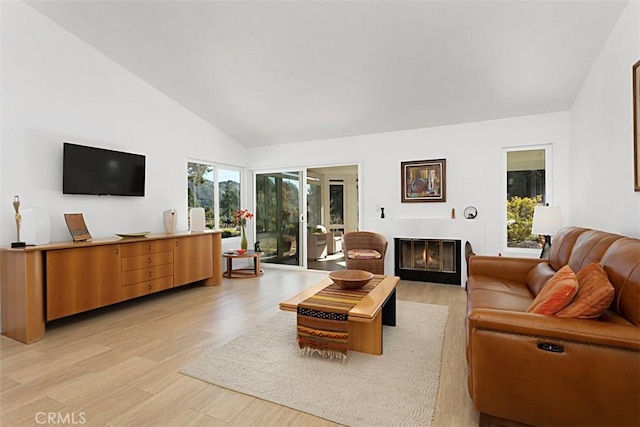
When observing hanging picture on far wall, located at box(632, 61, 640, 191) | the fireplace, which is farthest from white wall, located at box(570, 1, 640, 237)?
the fireplace

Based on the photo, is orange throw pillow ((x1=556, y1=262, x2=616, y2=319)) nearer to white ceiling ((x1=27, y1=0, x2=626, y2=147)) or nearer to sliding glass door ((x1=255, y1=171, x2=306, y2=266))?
white ceiling ((x1=27, y1=0, x2=626, y2=147))

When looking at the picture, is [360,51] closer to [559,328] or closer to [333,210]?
[559,328]

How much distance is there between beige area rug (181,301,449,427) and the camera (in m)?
1.89

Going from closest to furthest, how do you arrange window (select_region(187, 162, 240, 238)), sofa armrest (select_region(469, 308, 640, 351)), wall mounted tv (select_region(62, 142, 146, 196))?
sofa armrest (select_region(469, 308, 640, 351)) < wall mounted tv (select_region(62, 142, 146, 196)) < window (select_region(187, 162, 240, 238))

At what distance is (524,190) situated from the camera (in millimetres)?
4715

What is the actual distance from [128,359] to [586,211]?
15.6 feet

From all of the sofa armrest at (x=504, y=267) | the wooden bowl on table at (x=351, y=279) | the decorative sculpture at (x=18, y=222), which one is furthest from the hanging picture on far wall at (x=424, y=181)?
A: the decorative sculpture at (x=18, y=222)

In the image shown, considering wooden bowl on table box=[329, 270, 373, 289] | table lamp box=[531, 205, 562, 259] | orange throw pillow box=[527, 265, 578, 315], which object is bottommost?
wooden bowl on table box=[329, 270, 373, 289]

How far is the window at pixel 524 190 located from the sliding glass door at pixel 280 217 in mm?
3571

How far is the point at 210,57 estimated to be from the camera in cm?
386

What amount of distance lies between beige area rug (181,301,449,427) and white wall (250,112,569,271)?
7.93ft

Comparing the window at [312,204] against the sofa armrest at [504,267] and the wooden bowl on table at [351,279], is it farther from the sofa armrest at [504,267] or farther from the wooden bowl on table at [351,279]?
the sofa armrest at [504,267]

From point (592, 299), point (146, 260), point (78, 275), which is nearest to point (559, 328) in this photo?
point (592, 299)

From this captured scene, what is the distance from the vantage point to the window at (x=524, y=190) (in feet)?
15.2
